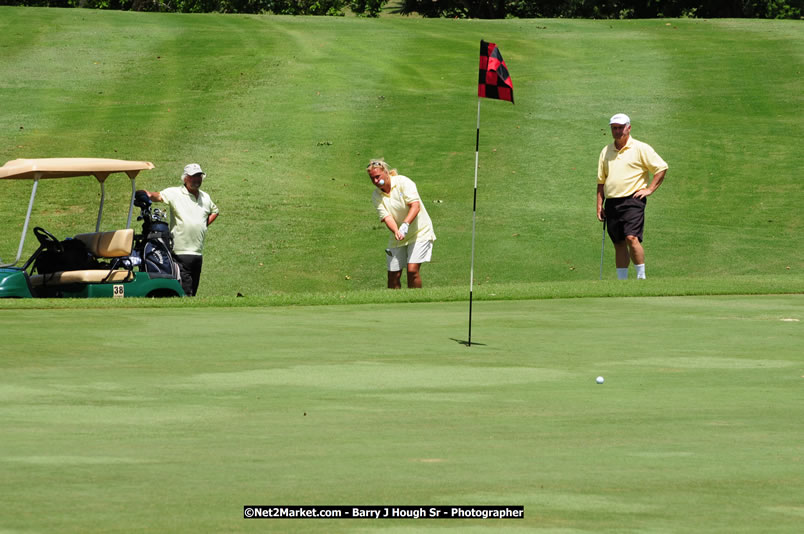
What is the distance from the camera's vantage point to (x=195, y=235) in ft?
47.9

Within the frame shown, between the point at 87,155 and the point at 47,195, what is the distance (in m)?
1.66

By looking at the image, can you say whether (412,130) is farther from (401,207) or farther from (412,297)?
(412,297)

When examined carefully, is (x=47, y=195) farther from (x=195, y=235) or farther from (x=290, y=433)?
(x=290, y=433)

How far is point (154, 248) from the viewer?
13.9m

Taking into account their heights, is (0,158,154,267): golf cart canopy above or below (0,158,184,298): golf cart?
above

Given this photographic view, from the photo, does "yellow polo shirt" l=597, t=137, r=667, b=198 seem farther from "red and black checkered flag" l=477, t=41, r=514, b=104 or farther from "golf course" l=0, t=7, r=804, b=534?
"red and black checkered flag" l=477, t=41, r=514, b=104

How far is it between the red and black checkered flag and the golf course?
6.22 feet

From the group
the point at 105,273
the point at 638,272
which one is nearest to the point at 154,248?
the point at 105,273

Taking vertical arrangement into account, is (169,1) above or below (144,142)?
above

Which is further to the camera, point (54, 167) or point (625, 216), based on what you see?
point (625, 216)

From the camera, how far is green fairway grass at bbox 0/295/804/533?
4.41 metres

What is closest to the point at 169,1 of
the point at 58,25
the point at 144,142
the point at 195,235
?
the point at 58,25

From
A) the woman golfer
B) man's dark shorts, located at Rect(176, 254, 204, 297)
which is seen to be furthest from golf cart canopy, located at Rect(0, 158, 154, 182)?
the woman golfer

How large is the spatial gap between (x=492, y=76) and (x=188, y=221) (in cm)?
459
